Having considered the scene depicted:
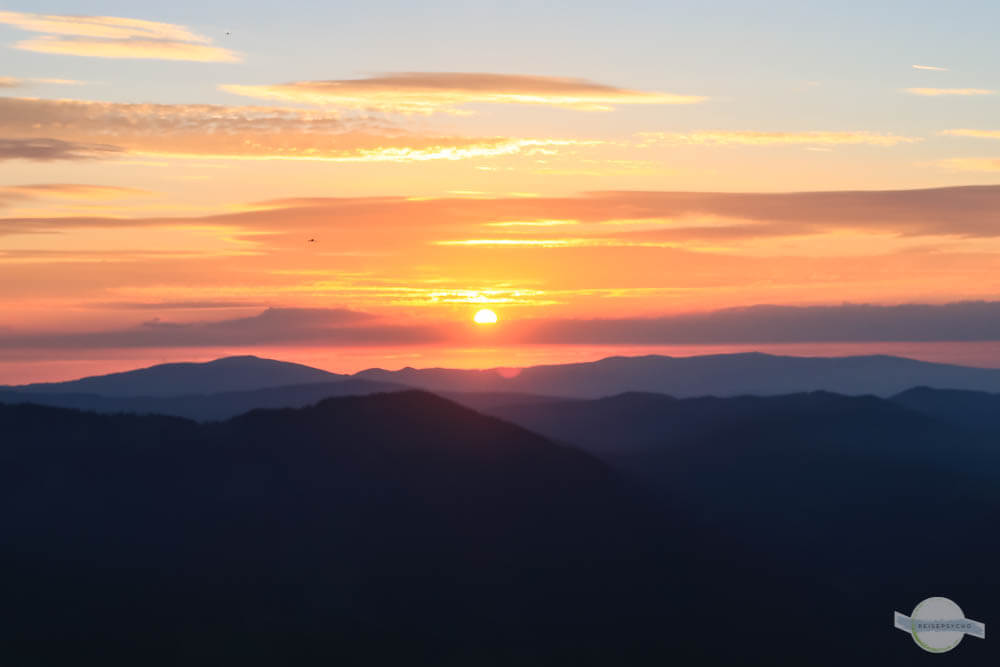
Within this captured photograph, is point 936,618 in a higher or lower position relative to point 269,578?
higher

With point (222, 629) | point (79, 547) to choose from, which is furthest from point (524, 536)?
point (79, 547)

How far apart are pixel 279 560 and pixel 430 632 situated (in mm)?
25977

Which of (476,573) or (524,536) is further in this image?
(524,536)

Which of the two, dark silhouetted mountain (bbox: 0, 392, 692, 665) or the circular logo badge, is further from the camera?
dark silhouetted mountain (bbox: 0, 392, 692, 665)

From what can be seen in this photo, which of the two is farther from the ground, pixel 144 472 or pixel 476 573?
pixel 144 472

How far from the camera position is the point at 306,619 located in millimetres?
165000

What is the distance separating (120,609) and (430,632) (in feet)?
141

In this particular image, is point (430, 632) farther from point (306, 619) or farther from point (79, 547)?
point (79, 547)

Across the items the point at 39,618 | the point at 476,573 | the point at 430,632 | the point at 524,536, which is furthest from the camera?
the point at 524,536

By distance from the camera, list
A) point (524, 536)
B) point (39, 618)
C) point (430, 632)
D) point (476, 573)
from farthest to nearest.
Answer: point (524, 536)
point (476, 573)
point (430, 632)
point (39, 618)

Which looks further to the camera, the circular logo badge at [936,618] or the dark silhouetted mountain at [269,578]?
the dark silhouetted mountain at [269,578]

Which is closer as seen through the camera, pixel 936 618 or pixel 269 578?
pixel 936 618

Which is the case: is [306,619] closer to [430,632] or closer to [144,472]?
[430,632]

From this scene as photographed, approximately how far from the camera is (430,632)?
558 feet
